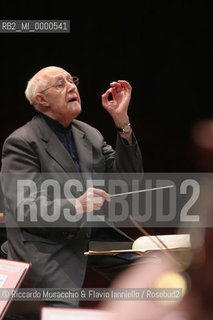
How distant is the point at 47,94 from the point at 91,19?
46 centimetres

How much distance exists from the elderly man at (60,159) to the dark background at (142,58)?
0.21 meters

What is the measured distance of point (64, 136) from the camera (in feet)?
5.90

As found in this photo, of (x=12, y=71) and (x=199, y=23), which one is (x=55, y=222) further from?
(x=199, y=23)

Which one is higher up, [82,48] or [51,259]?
[82,48]

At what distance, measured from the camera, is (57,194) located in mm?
1648

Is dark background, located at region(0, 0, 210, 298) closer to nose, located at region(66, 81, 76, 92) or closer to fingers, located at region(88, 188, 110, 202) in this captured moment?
nose, located at region(66, 81, 76, 92)

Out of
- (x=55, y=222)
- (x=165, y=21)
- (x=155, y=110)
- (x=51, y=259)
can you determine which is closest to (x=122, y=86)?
(x=155, y=110)

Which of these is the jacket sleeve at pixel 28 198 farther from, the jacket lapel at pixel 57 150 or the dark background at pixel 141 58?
the dark background at pixel 141 58

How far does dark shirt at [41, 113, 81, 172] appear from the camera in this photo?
1.79 metres

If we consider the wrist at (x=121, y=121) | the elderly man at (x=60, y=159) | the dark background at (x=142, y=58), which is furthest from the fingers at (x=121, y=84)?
the dark background at (x=142, y=58)

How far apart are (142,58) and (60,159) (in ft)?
2.09

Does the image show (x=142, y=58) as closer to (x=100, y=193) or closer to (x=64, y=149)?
(x=64, y=149)

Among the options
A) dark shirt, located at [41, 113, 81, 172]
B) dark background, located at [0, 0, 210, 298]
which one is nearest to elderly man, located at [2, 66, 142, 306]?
dark shirt, located at [41, 113, 81, 172]

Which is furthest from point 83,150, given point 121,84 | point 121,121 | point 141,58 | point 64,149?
point 141,58
